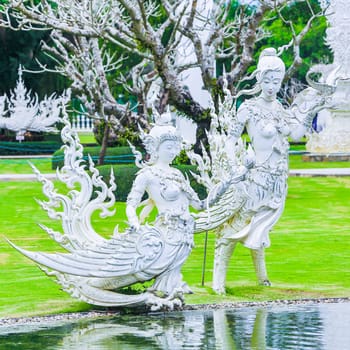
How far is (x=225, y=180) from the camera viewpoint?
11.8m

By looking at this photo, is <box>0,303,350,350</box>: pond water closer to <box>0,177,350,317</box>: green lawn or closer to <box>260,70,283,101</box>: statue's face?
<box>0,177,350,317</box>: green lawn

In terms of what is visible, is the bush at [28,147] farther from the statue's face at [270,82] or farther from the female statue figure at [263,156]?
the statue's face at [270,82]

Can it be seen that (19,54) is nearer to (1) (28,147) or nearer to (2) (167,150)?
(1) (28,147)

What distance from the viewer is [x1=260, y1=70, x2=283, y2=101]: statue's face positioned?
12633 mm

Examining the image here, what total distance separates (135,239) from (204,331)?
119 cm

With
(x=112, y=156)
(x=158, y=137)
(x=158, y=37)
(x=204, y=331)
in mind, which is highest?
(x=158, y=37)

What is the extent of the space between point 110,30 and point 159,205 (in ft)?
40.7

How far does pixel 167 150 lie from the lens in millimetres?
11727

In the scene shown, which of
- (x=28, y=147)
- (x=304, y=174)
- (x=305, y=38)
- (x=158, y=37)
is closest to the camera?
(x=158, y=37)

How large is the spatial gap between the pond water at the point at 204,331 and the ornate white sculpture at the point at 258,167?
110 centimetres

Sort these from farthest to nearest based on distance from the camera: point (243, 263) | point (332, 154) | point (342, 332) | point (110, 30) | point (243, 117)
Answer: point (332, 154) → point (110, 30) → point (243, 263) → point (243, 117) → point (342, 332)

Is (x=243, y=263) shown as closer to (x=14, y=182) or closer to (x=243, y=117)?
(x=243, y=117)

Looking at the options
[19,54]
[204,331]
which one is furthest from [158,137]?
[19,54]

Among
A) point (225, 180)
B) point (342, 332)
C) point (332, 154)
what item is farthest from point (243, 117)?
point (332, 154)
